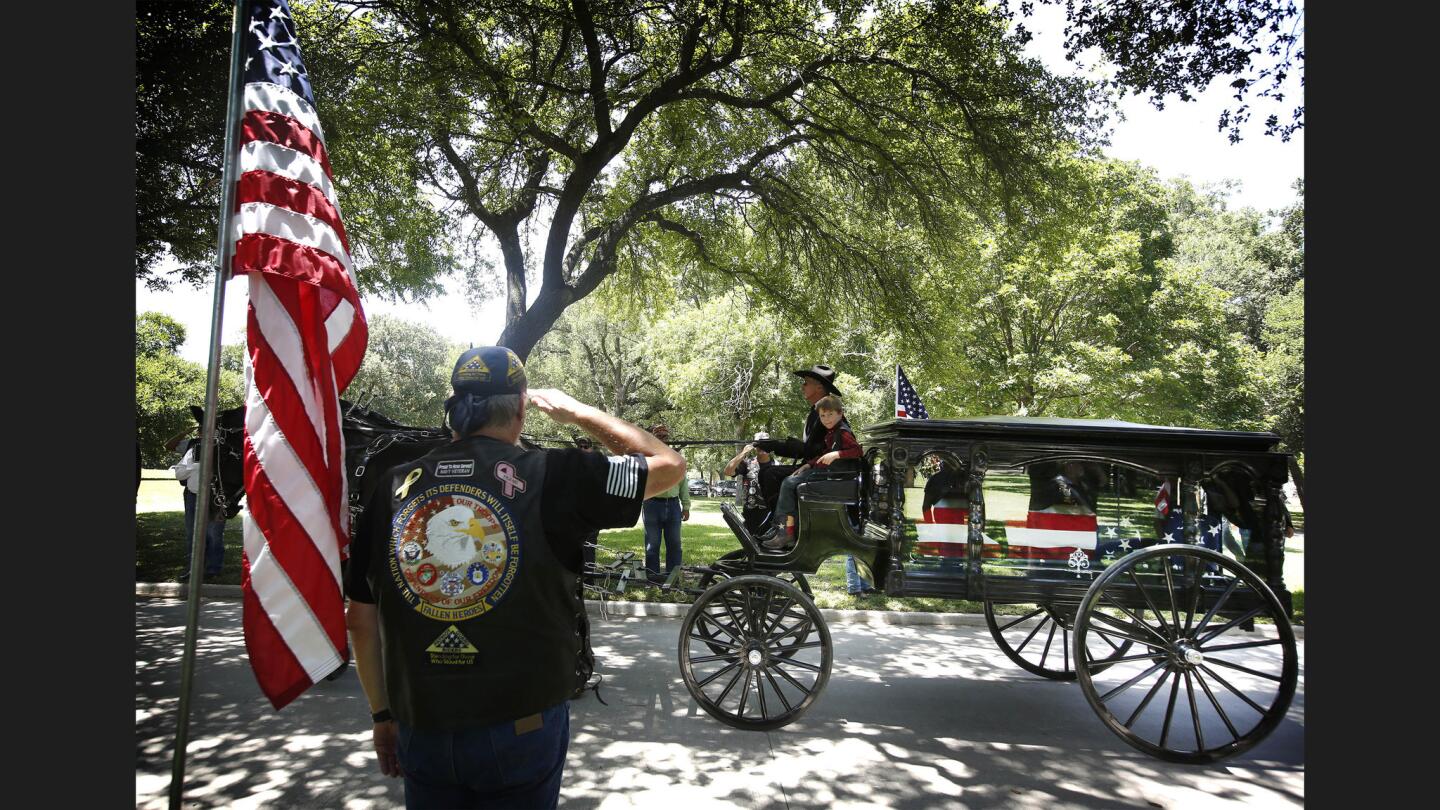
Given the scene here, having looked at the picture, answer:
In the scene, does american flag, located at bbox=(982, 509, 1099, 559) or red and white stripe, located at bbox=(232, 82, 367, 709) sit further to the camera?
american flag, located at bbox=(982, 509, 1099, 559)

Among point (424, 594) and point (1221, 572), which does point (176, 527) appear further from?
point (1221, 572)

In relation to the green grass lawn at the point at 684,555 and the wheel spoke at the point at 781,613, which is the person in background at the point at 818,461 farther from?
the green grass lawn at the point at 684,555

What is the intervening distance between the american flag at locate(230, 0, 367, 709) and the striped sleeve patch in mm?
1463

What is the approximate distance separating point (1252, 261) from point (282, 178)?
3952 cm

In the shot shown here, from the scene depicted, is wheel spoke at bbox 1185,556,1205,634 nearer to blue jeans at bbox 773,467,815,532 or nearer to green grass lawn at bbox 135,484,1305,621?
blue jeans at bbox 773,467,815,532

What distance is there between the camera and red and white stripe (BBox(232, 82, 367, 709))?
2900mm

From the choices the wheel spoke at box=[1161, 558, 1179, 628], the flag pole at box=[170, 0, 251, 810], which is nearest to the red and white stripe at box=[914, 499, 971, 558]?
the wheel spoke at box=[1161, 558, 1179, 628]

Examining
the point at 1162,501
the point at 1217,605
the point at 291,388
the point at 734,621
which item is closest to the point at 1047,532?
the point at 1162,501

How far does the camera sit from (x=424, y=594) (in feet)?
7.08

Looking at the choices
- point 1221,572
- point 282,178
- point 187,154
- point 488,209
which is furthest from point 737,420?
point 282,178

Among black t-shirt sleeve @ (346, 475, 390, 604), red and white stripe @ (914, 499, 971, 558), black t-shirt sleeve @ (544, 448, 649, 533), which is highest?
black t-shirt sleeve @ (544, 448, 649, 533)

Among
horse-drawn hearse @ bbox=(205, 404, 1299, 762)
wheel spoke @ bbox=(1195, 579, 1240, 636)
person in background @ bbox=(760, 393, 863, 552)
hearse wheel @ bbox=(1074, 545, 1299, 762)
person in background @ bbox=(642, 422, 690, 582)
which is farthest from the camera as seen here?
person in background @ bbox=(642, 422, 690, 582)

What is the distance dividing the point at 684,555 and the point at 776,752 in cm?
924

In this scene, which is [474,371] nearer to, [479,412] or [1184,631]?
[479,412]
